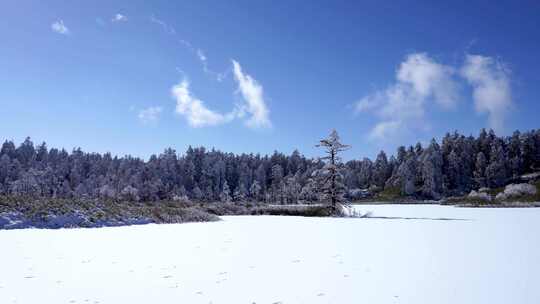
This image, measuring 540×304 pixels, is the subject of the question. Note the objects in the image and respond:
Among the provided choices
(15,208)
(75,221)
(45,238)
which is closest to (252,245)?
(45,238)

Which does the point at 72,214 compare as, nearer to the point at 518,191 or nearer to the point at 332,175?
the point at 332,175

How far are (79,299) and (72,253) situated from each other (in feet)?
18.4

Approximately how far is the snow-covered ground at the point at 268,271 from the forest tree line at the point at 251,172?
4003 inches

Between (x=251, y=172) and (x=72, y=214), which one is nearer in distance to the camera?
(x=72, y=214)

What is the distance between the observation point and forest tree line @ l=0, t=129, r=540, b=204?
433ft

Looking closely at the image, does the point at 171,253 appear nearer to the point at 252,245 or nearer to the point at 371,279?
the point at 252,245

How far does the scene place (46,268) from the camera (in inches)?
368

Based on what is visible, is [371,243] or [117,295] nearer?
[117,295]

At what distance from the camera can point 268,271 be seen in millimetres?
9320

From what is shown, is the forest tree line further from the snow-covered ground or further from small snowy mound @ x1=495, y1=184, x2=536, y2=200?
the snow-covered ground

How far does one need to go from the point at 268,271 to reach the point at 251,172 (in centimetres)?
15287

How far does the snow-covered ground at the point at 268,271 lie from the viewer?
7008 millimetres

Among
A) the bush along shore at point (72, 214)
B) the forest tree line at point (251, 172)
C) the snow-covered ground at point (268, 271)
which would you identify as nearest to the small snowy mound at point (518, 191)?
the forest tree line at point (251, 172)

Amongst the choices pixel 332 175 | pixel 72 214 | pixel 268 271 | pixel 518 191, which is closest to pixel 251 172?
pixel 518 191
